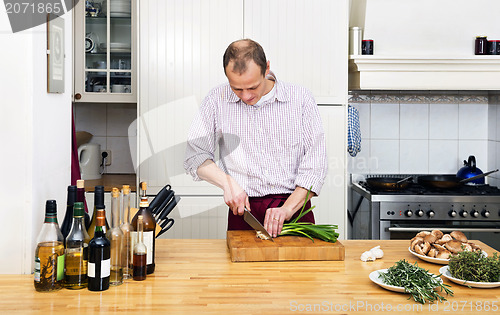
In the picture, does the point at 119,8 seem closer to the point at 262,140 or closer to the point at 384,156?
the point at 262,140

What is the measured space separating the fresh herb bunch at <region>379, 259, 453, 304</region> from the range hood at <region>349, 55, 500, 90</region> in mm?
2178

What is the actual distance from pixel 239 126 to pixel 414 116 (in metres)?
2.01

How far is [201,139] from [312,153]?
18.9 inches

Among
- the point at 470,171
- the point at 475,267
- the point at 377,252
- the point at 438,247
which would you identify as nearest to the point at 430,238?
the point at 438,247

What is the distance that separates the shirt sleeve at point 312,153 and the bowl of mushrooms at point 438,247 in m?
0.54

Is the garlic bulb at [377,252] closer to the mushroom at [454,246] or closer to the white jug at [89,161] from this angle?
the mushroom at [454,246]

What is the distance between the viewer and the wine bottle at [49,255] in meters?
1.51

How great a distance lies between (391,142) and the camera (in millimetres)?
4074

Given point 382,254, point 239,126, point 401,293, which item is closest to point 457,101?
point 239,126

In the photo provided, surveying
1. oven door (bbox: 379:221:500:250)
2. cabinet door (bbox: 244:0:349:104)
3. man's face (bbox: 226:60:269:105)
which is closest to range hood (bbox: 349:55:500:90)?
cabinet door (bbox: 244:0:349:104)

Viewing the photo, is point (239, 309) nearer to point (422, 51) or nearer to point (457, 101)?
point (422, 51)

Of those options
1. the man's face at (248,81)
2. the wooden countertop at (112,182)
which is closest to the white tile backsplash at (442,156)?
the wooden countertop at (112,182)

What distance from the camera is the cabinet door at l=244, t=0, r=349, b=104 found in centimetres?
348

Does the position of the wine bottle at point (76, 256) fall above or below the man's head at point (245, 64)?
below
